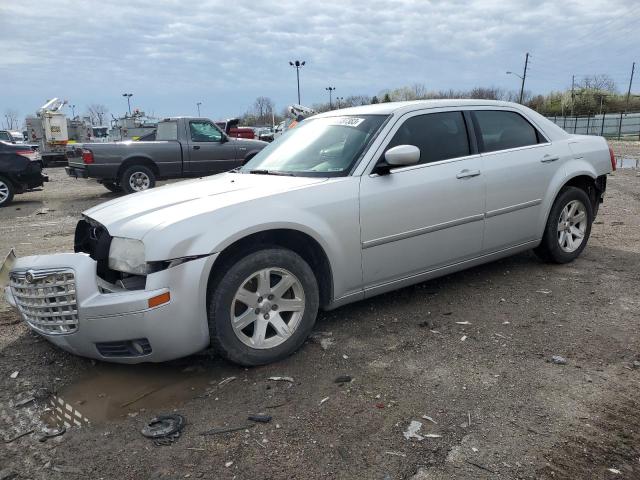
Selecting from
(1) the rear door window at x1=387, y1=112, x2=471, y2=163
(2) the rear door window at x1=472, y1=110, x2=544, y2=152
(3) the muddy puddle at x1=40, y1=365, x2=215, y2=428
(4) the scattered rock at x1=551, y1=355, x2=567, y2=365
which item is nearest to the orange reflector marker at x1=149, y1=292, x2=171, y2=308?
(3) the muddy puddle at x1=40, y1=365, x2=215, y2=428

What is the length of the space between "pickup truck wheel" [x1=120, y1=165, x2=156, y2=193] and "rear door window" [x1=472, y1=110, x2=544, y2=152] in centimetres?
924

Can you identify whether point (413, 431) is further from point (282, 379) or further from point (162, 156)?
point (162, 156)

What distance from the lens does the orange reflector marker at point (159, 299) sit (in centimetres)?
301

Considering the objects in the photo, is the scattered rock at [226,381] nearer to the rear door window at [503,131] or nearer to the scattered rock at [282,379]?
the scattered rock at [282,379]

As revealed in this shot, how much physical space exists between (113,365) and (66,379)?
11.6 inches

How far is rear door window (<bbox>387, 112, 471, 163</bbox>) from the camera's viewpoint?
4246 mm

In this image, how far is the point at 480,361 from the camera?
3449 millimetres

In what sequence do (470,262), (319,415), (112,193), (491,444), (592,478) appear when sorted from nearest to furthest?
(592,478) → (491,444) → (319,415) → (470,262) → (112,193)

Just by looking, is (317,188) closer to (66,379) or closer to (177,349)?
(177,349)

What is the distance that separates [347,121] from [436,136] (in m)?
0.77

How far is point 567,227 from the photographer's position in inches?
215

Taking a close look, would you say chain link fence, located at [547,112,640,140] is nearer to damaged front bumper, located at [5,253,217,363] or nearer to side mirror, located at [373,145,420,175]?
side mirror, located at [373,145,420,175]

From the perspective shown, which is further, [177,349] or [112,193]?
[112,193]

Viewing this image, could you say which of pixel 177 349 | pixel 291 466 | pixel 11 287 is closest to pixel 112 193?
pixel 11 287
